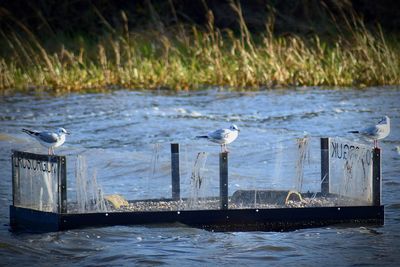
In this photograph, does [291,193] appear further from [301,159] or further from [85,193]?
[85,193]

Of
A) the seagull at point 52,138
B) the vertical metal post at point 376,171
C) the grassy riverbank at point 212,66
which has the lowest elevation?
the vertical metal post at point 376,171

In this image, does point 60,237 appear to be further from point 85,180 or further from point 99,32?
point 99,32

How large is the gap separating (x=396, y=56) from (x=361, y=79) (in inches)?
34.5

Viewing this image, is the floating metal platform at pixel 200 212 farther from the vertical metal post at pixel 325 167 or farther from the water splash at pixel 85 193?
the vertical metal post at pixel 325 167

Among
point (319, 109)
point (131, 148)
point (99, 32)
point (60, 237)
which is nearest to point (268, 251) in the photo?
point (60, 237)

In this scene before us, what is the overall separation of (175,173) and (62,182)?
1.20 meters

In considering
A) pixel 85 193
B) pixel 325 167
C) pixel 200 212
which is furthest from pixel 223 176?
pixel 85 193

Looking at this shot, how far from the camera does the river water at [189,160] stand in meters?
9.05

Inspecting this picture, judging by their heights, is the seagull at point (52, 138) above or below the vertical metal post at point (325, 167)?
above

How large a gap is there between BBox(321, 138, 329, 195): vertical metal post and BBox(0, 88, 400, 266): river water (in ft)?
0.50

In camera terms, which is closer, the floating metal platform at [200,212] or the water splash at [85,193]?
the floating metal platform at [200,212]

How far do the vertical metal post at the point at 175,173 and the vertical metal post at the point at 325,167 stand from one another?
1.40 meters

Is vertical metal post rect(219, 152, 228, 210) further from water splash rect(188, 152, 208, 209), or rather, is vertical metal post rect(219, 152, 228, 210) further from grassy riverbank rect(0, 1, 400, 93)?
grassy riverbank rect(0, 1, 400, 93)

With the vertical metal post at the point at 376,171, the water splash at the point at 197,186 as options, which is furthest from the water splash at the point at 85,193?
the vertical metal post at the point at 376,171
